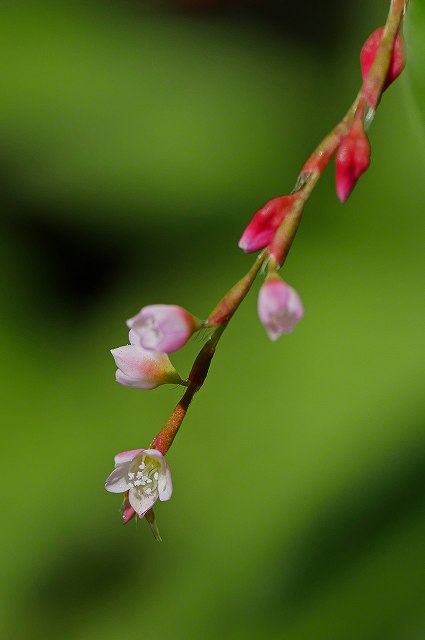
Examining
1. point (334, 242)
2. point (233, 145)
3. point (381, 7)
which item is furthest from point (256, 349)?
point (381, 7)

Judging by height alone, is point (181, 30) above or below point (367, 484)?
above

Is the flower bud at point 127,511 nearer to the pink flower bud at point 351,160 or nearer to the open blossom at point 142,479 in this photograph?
the open blossom at point 142,479

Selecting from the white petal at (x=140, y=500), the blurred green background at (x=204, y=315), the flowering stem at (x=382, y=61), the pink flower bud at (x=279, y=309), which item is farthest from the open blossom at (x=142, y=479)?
the blurred green background at (x=204, y=315)

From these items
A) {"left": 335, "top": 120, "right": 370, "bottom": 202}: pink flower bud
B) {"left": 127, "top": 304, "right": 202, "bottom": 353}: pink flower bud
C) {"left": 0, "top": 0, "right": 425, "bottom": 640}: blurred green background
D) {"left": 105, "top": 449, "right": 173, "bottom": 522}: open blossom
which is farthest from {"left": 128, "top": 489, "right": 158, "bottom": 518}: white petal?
{"left": 0, "top": 0, "right": 425, "bottom": 640}: blurred green background

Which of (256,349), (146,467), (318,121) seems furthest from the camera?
(318,121)

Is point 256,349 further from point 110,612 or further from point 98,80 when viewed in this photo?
point 98,80

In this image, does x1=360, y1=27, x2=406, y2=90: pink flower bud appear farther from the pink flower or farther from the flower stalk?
the pink flower
